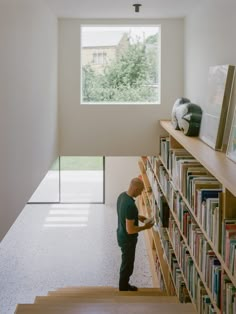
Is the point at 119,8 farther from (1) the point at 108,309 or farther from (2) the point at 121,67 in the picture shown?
(1) the point at 108,309

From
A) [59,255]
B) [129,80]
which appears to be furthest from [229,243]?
[59,255]

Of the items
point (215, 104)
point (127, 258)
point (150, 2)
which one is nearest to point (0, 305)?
point (127, 258)

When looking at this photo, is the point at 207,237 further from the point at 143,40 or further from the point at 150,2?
the point at 143,40

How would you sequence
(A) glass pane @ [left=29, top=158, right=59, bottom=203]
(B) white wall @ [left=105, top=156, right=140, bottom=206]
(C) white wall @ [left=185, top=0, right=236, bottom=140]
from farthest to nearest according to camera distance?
(A) glass pane @ [left=29, top=158, right=59, bottom=203]
(B) white wall @ [left=105, top=156, right=140, bottom=206]
(C) white wall @ [left=185, top=0, right=236, bottom=140]

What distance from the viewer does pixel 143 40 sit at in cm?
589

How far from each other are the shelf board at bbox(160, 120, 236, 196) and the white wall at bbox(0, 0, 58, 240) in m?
1.35

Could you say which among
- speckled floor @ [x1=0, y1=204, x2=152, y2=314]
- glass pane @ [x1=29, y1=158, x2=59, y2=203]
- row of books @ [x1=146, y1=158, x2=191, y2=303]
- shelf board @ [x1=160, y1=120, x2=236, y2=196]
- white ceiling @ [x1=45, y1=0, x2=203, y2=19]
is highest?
white ceiling @ [x1=45, y1=0, x2=203, y2=19]

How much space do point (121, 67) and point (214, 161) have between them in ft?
11.1

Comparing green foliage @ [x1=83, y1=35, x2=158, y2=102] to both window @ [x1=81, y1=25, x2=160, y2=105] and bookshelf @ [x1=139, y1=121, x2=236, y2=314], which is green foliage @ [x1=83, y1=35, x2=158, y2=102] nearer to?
window @ [x1=81, y1=25, x2=160, y2=105]

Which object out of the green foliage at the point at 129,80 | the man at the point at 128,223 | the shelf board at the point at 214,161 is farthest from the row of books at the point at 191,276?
the green foliage at the point at 129,80

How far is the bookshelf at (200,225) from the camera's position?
2406 millimetres

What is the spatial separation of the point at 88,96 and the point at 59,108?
16.9 inches

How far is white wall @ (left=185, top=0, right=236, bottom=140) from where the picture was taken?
3.48 metres

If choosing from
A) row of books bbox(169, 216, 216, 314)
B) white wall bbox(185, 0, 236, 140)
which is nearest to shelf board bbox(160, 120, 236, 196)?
white wall bbox(185, 0, 236, 140)
